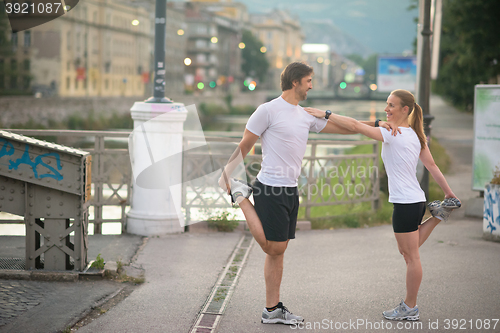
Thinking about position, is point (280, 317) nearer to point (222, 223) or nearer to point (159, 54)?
point (222, 223)

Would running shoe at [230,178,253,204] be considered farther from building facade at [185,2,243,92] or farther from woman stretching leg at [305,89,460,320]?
building facade at [185,2,243,92]

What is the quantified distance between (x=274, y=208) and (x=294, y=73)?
967mm

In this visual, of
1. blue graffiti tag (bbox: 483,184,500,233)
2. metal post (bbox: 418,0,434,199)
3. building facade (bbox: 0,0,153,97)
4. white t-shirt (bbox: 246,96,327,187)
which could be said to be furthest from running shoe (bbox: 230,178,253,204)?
building facade (bbox: 0,0,153,97)

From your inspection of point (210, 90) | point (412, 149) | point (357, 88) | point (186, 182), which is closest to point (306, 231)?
point (186, 182)

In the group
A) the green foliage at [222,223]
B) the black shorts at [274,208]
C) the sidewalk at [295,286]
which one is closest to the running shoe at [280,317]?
the sidewalk at [295,286]

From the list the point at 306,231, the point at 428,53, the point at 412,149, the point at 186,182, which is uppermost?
the point at 428,53

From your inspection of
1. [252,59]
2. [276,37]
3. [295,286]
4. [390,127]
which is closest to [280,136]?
[390,127]

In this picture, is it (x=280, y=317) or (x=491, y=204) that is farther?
(x=491, y=204)

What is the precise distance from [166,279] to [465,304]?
8.85ft

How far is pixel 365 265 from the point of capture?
6.20m

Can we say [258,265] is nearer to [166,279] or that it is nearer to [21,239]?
[166,279]

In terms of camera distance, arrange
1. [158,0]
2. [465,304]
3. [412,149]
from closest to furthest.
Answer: [412,149], [465,304], [158,0]

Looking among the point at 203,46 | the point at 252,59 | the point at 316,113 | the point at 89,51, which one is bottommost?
the point at 316,113

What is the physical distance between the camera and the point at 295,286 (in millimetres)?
5410
